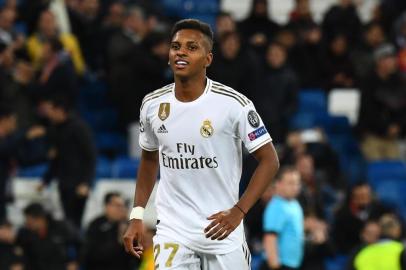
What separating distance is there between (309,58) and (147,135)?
29.9 ft

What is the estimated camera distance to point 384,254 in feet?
36.2

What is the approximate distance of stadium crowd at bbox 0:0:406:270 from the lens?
12984 mm

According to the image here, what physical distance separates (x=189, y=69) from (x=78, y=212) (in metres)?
6.63

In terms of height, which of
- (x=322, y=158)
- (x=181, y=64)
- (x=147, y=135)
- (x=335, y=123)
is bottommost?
(x=322, y=158)

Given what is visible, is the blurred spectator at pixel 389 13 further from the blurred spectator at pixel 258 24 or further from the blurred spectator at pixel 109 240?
the blurred spectator at pixel 109 240

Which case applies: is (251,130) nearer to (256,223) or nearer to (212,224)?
(212,224)

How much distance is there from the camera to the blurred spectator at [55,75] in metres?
14.7

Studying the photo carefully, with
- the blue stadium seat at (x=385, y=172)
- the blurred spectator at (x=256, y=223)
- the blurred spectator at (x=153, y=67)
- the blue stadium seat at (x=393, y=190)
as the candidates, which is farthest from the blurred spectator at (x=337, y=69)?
the blurred spectator at (x=256, y=223)

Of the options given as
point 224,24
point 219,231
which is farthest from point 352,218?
point 219,231

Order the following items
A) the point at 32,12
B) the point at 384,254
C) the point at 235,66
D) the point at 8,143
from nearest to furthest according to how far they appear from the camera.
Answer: the point at 384,254
the point at 8,143
the point at 235,66
the point at 32,12

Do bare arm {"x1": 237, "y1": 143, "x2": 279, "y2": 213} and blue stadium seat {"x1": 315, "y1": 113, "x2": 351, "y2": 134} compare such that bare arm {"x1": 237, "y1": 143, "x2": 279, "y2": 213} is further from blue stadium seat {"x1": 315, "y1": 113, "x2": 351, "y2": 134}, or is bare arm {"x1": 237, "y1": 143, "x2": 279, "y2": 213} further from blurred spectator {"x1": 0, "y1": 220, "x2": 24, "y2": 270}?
blue stadium seat {"x1": 315, "y1": 113, "x2": 351, "y2": 134}

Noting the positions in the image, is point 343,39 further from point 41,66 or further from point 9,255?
point 9,255

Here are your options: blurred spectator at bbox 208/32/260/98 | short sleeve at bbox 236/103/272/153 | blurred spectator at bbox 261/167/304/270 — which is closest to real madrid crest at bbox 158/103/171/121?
short sleeve at bbox 236/103/272/153

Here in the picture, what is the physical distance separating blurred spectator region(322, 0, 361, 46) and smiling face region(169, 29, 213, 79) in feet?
31.6
